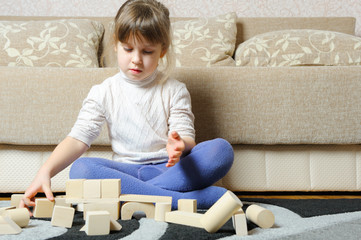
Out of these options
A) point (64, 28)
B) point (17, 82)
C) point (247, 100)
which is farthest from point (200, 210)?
point (64, 28)

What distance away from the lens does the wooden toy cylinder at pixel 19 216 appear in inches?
29.7

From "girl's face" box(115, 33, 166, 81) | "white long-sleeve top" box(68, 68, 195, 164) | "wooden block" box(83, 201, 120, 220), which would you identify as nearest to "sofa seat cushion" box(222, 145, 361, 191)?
"white long-sleeve top" box(68, 68, 195, 164)

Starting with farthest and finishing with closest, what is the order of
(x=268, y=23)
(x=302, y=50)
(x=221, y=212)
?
(x=268, y=23), (x=302, y=50), (x=221, y=212)

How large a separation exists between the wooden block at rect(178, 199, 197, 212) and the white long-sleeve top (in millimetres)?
249

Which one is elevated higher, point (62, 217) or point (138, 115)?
point (138, 115)

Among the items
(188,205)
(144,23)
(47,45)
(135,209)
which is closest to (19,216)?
(135,209)

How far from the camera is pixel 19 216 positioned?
760mm

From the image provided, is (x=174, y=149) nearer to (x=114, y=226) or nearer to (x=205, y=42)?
(x=114, y=226)

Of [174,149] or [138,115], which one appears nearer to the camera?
[174,149]

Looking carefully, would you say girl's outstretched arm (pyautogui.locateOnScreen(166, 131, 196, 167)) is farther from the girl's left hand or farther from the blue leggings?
the blue leggings

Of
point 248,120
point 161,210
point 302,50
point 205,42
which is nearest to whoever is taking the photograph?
point 161,210

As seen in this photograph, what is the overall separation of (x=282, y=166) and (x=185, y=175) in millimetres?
431

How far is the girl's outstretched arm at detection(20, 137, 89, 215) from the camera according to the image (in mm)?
899

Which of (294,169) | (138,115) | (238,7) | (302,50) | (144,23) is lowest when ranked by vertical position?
(294,169)
